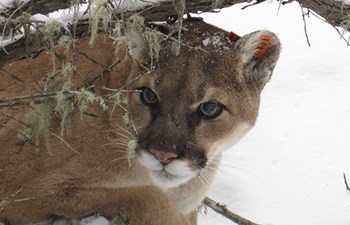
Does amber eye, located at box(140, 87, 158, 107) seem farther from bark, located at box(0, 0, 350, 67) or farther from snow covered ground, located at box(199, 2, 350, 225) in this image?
snow covered ground, located at box(199, 2, 350, 225)

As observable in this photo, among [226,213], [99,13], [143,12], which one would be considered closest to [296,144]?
[226,213]

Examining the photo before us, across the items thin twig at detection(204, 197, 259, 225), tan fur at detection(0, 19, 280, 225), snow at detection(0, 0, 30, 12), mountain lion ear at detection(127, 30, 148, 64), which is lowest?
thin twig at detection(204, 197, 259, 225)

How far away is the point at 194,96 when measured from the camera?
12.2 ft

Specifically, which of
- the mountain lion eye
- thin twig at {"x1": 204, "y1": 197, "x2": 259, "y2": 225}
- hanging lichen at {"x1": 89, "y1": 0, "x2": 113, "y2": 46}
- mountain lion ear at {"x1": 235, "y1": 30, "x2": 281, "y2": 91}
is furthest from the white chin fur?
thin twig at {"x1": 204, "y1": 197, "x2": 259, "y2": 225}

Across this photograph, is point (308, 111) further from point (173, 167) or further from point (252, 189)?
point (173, 167)

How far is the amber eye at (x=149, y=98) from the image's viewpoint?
150 inches

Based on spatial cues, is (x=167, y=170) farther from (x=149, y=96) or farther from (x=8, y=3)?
(x=8, y=3)

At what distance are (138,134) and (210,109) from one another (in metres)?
0.41

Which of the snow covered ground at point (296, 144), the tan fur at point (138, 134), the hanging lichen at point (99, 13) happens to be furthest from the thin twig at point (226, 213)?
the hanging lichen at point (99, 13)

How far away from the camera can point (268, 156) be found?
21.2 feet

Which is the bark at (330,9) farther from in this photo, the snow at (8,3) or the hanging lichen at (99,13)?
the snow at (8,3)

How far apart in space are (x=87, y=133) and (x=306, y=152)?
9.79 feet

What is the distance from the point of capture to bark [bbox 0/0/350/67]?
292 centimetres

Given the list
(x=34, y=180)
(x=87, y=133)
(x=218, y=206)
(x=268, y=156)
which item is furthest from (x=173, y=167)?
(x=268, y=156)
